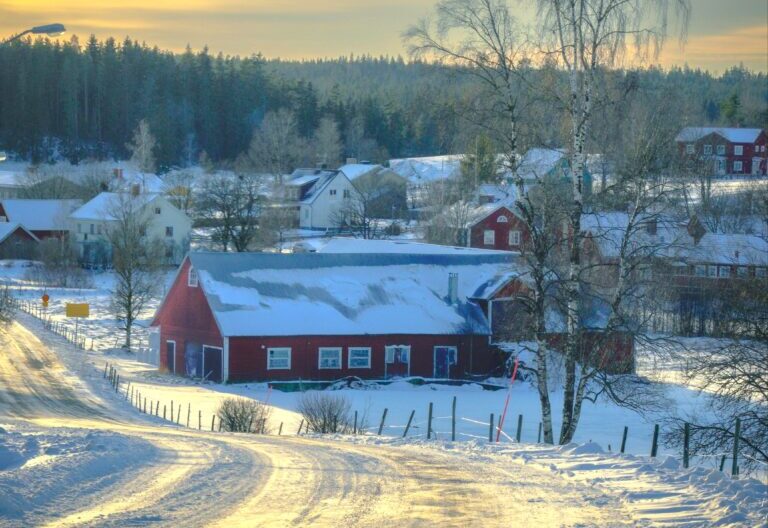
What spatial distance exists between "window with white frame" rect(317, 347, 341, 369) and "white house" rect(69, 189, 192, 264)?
135 feet

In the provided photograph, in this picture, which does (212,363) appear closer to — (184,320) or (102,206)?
(184,320)

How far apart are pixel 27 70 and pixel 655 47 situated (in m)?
128

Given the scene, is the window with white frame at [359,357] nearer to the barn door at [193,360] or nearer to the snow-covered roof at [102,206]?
the barn door at [193,360]

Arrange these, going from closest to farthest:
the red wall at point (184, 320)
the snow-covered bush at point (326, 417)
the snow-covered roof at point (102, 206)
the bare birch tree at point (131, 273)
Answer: the snow-covered bush at point (326, 417) → the red wall at point (184, 320) → the bare birch tree at point (131, 273) → the snow-covered roof at point (102, 206)

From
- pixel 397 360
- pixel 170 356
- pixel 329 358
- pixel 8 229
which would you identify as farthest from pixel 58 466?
pixel 8 229

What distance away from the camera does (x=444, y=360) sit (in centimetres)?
4219

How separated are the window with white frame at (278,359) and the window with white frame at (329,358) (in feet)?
4.07

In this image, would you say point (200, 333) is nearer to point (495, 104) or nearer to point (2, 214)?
point (495, 104)

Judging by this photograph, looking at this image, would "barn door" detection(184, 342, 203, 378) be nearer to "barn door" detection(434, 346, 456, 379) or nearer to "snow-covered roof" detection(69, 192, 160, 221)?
"barn door" detection(434, 346, 456, 379)

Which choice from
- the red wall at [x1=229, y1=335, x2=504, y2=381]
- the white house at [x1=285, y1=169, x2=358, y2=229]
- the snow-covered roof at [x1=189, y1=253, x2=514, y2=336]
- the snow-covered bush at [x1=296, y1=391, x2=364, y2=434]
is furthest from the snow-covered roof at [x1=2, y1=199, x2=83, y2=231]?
the snow-covered bush at [x1=296, y1=391, x2=364, y2=434]

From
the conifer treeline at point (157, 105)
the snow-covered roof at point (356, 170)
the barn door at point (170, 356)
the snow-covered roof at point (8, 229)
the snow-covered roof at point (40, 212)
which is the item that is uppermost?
the conifer treeline at point (157, 105)

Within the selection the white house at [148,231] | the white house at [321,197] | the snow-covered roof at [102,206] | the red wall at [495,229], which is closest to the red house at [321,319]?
the red wall at [495,229]

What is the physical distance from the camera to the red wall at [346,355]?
129 feet

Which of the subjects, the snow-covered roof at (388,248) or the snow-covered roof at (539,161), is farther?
the snow-covered roof at (388,248)
